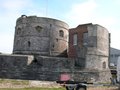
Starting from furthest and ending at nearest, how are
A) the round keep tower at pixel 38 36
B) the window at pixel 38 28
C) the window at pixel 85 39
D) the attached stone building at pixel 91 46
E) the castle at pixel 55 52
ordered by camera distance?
the window at pixel 38 28, the round keep tower at pixel 38 36, the window at pixel 85 39, the attached stone building at pixel 91 46, the castle at pixel 55 52

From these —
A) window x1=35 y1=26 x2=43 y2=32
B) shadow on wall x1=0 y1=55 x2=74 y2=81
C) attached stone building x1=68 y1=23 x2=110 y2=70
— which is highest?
window x1=35 y1=26 x2=43 y2=32

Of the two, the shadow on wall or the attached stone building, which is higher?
the attached stone building

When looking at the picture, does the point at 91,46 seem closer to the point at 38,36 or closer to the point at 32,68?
the point at 38,36

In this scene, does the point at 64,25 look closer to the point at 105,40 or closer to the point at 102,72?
the point at 105,40

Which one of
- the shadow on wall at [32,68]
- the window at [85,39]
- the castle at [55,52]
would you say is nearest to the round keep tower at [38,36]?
the castle at [55,52]

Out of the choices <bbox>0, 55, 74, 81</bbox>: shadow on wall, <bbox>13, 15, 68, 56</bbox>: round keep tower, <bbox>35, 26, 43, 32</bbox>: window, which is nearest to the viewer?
<bbox>0, 55, 74, 81</bbox>: shadow on wall

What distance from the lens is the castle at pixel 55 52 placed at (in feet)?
92.4

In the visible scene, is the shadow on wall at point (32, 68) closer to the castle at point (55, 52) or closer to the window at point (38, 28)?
the castle at point (55, 52)

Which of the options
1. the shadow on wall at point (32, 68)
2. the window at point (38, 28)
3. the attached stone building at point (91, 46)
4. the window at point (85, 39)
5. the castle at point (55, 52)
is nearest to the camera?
the shadow on wall at point (32, 68)

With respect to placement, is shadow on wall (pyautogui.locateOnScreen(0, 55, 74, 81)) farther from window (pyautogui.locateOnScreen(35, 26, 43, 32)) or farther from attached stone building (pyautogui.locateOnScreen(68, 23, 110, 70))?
window (pyautogui.locateOnScreen(35, 26, 43, 32))

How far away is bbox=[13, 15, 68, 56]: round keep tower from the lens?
34.2 m

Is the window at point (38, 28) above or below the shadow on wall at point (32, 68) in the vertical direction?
above

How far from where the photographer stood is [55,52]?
3541 cm

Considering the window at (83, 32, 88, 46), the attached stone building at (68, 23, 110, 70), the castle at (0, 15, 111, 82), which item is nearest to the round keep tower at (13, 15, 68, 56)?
the castle at (0, 15, 111, 82)
